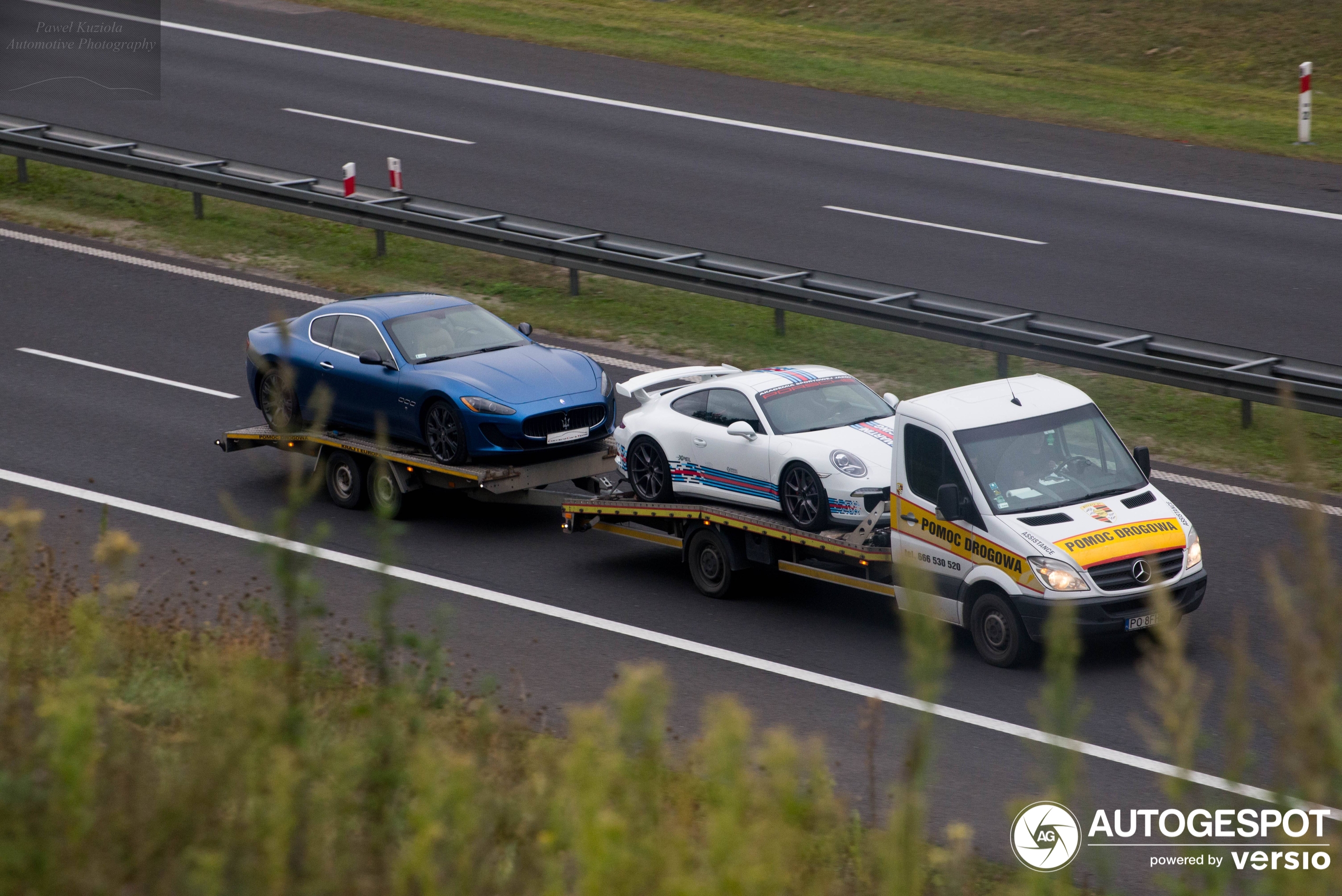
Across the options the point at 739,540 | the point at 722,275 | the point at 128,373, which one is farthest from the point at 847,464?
the point at 128,373

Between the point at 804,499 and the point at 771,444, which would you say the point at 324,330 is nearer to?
the point at 771,444

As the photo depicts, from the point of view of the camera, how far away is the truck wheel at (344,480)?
15359mm

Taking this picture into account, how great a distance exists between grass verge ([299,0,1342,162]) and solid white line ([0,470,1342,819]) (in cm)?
1865

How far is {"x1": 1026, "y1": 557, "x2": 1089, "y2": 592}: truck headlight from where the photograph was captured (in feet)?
37.5

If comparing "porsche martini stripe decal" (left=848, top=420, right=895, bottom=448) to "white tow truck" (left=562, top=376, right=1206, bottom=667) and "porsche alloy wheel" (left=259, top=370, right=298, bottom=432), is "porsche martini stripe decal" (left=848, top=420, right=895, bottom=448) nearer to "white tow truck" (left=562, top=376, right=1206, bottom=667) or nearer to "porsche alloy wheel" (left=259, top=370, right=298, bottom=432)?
"white tow truck" (left=562, top=376, right=1206, bottom=667)

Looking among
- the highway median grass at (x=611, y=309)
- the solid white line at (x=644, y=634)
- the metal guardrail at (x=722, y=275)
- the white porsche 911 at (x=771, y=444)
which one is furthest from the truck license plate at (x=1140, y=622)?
the highway median grass at (x=611, y=309)

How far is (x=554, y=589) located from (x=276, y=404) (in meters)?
4.24

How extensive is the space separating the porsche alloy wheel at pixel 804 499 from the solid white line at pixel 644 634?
56.4 inches

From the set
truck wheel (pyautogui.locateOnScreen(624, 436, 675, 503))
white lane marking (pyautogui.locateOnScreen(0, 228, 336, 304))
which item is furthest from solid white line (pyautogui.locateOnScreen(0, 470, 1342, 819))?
white lane marking (pyautogui.locateOnScreen(0, 228, 336, 304))

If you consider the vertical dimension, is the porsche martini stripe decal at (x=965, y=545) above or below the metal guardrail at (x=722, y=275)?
below

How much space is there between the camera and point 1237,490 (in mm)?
15086

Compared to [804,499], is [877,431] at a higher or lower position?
higher

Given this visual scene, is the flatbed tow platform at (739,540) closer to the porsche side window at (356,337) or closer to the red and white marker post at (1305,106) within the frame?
the porsche side window at (356,337)

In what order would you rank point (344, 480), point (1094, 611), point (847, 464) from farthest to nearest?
point (344, 480), point (847, 464), point (1094, 611)
